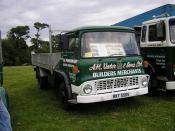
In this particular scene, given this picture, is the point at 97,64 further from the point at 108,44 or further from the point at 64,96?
the point at 64,96

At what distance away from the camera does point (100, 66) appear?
26.9 ft

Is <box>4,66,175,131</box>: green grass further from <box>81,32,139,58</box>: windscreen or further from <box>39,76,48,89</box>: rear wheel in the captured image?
<box>39,76,48,89</box>: rear wheel

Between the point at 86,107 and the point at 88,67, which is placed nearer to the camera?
the point at 88,67

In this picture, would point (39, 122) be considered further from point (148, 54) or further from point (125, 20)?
point (125, 20)

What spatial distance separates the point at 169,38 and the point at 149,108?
2041mm

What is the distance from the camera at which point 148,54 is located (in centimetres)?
1022

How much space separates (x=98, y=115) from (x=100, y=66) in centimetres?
125

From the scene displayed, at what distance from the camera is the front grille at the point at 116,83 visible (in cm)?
814

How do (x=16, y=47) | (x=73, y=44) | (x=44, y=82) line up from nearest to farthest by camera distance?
(x=73, y=44), (x=44, y=82), (x=16, y=47)

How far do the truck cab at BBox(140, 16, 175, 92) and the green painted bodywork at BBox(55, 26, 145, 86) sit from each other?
0.93 metres

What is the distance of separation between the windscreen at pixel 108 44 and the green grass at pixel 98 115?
1.53 metres

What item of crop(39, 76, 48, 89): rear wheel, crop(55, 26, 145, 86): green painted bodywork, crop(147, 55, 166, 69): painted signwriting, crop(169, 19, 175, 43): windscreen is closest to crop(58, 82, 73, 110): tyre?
crop(55, 26, 145, 86): green painted bodywork

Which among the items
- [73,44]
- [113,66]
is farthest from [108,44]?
[73,44]

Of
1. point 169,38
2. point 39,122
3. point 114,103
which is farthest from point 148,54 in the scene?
point 39,122
